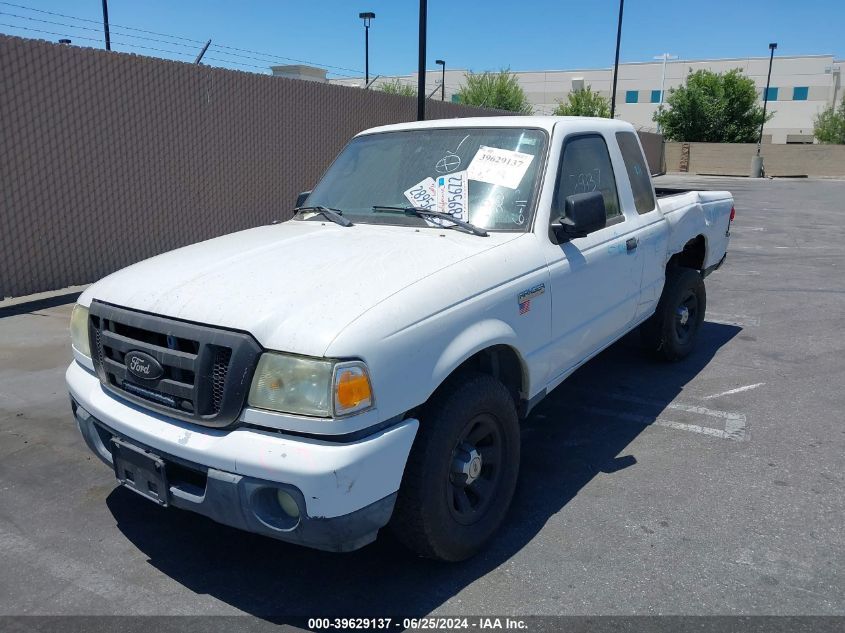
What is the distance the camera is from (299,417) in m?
2.44

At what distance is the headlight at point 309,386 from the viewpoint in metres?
2.40

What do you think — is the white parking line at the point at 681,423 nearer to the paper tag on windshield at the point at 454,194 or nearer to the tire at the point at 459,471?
the tire at the point at 459,471

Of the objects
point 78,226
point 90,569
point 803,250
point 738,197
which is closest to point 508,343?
point 90,569

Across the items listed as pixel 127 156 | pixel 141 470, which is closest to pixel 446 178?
pixel 141 470

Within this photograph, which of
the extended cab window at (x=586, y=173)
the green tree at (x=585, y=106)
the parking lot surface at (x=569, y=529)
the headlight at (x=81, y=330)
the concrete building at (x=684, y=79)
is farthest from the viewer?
the concrete building at (x=684, y=79)

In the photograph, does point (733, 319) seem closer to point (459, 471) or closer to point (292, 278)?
point (459, 471)

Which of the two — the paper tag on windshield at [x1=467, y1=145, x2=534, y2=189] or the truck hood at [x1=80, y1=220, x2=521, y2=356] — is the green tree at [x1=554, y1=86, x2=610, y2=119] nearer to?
the paper tag on windshield at [x1=467, y1=145, x2=534, y2=189]

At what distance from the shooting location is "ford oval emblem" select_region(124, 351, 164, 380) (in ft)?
8.91

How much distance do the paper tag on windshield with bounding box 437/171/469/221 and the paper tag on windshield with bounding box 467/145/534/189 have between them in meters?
0.06

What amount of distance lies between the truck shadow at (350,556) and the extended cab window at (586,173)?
4.69 ft

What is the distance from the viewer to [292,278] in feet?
9.46

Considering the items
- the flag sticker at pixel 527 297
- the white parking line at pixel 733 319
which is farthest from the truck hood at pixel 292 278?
the white parking line at pixel 733 319

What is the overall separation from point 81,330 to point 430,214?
1.79m

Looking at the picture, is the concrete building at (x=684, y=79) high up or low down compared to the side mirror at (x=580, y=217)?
up
